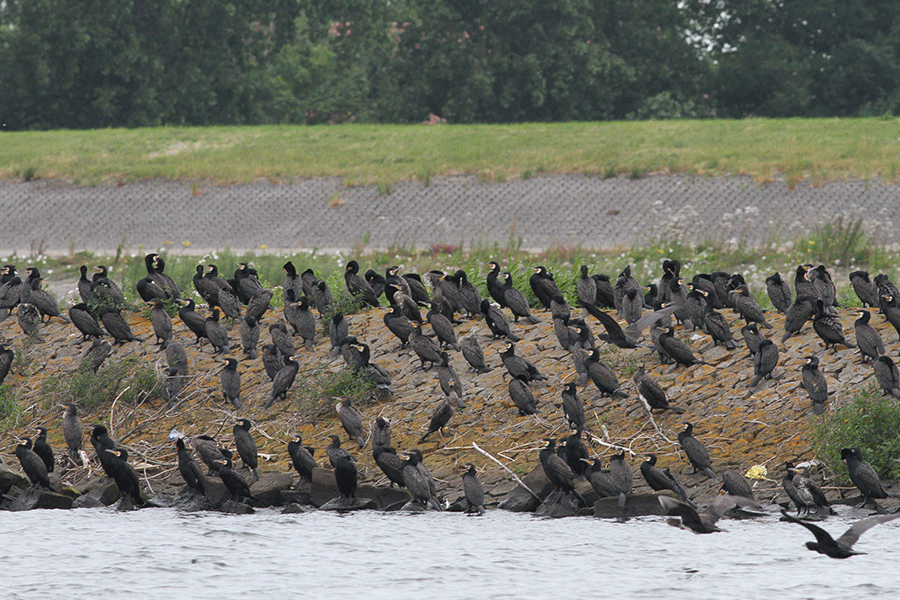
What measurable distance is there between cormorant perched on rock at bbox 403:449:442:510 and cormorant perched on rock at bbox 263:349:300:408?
2.72 metres

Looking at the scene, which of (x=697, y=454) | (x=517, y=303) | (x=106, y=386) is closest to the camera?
Answer: (x=697, y=454)

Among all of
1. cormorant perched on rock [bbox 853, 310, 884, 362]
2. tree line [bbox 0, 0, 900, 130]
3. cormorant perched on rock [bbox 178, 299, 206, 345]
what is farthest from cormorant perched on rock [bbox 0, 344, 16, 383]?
tree line [bbox 0, 0, 900, 130]

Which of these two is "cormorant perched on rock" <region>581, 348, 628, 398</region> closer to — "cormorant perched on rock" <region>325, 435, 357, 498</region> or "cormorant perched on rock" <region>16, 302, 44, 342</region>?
"cormorant perched on rock" <region>325, 435, 357, 498</region>

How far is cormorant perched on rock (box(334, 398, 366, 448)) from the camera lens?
13453 millimetres

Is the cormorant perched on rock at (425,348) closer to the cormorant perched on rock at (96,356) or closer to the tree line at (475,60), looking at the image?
the cormorant perched on rock at (96,356)

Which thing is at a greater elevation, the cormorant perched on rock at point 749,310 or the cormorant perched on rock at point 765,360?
the cormorant perched on rock at point 749,310

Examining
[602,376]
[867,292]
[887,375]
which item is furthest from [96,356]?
[867,292]

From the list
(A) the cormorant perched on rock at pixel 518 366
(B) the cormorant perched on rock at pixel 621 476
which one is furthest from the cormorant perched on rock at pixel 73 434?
(B) the cormorant perched on rock at pixel 621 476

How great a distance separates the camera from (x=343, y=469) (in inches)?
480

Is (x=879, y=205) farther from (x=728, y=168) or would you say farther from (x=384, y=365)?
(x=384, y=365)

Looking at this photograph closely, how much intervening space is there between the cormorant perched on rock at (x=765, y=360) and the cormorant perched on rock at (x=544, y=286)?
3.55 metres

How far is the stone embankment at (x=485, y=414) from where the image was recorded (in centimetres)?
1248

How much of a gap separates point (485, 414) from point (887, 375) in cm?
459

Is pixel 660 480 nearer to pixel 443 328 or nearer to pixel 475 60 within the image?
pixel 443 328
